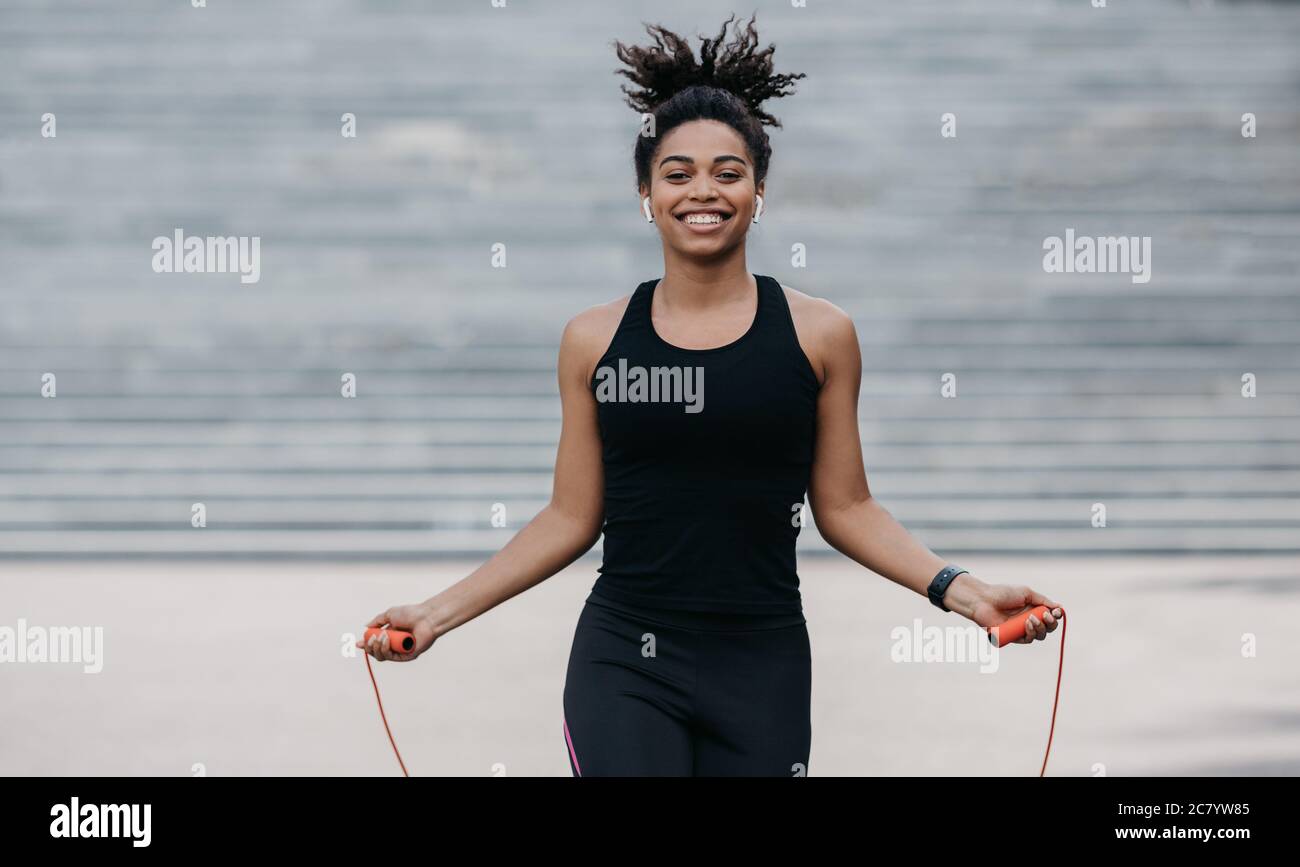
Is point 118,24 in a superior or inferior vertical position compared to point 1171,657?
superior

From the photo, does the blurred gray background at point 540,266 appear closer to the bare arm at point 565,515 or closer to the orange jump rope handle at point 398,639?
the bare arm at point 565,515

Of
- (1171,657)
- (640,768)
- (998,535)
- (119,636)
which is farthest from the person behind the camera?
(998,535)

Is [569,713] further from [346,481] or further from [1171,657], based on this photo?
[346,481]

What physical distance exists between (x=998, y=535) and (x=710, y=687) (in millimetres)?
7088

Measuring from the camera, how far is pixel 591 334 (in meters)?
2.52

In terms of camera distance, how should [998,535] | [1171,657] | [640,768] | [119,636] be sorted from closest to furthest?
[640,768] < [1171,657] < [119,636] < [998,535]

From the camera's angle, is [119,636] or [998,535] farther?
[998,535]

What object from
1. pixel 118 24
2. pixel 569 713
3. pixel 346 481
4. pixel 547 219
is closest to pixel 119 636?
pixel 346 481

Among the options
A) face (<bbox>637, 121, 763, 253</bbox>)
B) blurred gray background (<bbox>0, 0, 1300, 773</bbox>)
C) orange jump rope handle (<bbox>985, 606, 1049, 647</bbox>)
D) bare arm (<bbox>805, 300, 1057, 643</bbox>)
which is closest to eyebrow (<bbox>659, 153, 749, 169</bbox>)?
face (<bbox>637, 121, 763, 253</bbox>)

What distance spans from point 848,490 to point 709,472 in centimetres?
28

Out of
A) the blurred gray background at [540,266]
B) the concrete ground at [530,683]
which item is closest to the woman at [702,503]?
the concrete ground at [530,683]

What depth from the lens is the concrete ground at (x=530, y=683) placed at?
5.09m

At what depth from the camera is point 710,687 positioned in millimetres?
2371

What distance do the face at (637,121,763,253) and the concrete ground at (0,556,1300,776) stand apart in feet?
9.33
